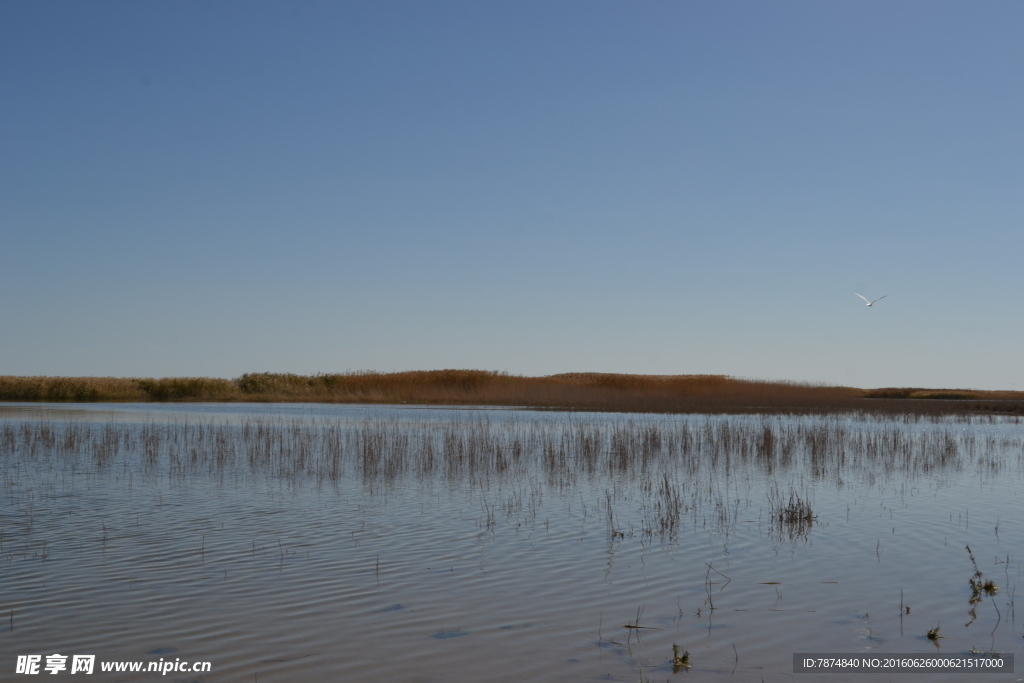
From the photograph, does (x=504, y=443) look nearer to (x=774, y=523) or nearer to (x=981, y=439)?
(x=774, y=523)

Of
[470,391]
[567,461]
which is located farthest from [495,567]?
[470,391]

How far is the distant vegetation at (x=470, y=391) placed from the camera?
1529 inches

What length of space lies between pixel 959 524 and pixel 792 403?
30837mm

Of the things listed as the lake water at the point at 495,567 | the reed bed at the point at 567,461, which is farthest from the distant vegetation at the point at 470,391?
the lake water at the point at 495,567

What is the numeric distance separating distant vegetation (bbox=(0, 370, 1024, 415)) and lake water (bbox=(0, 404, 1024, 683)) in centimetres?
2366

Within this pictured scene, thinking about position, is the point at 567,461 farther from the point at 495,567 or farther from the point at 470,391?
the point at 470,391

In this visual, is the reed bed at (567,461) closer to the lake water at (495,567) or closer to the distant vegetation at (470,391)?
the lake water at (495,567)

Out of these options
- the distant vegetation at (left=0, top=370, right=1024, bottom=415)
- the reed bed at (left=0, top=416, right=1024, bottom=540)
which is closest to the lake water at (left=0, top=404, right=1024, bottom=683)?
the reed bed at (left=0, top=416, right=1024, bottom=540)

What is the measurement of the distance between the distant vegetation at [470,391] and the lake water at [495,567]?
2366cm

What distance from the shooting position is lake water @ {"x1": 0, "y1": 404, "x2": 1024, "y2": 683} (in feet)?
14.6

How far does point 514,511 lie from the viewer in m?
9.13

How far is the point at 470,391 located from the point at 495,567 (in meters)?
36.1

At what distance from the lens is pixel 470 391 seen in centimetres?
4253

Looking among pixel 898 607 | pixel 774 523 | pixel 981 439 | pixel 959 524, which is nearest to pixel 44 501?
pixel 774 523
